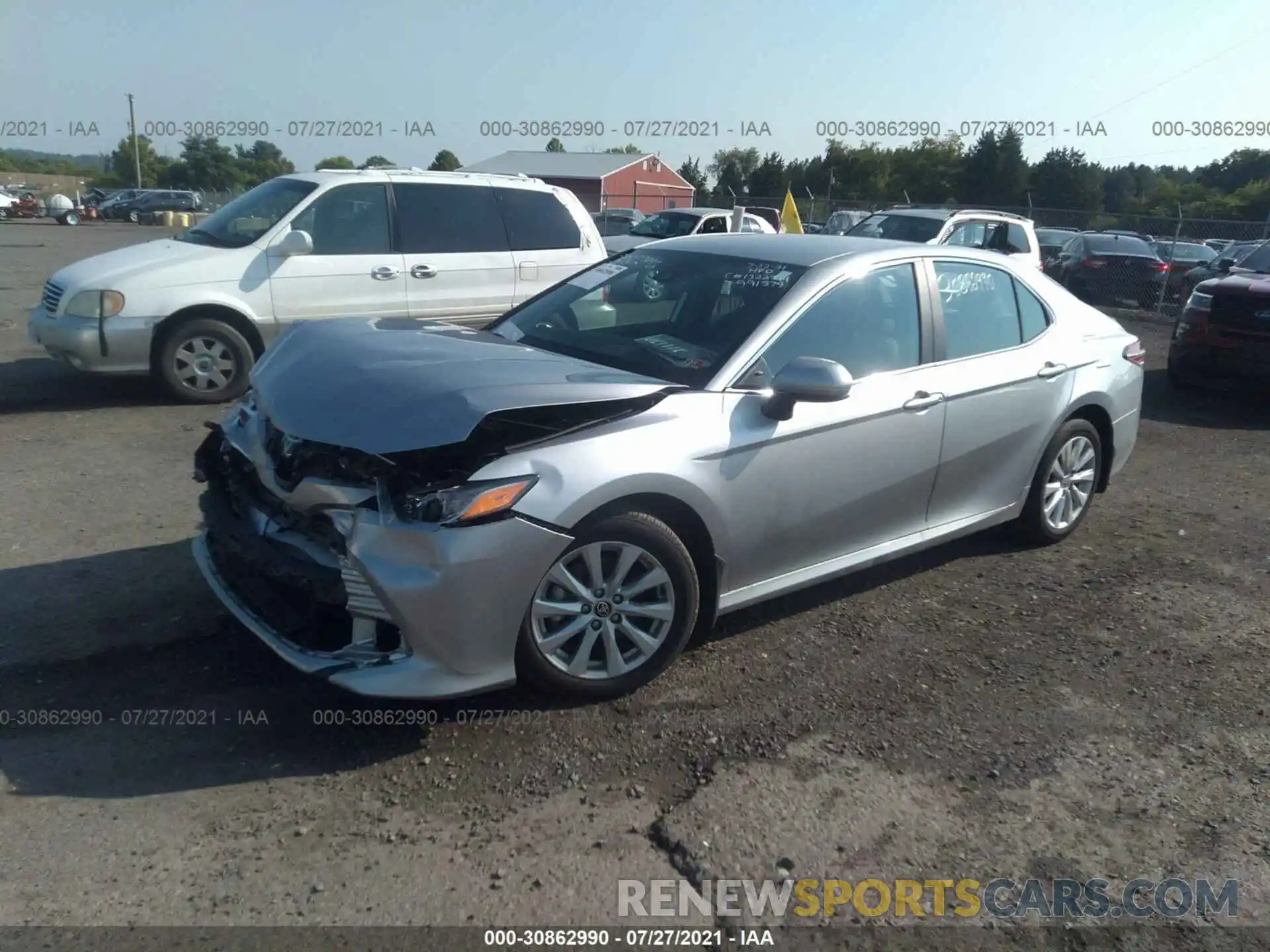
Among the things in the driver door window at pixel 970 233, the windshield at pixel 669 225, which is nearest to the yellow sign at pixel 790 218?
the windshield at pixel 669 225

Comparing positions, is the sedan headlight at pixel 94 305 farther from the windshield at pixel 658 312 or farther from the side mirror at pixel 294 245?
the windshield at pixel 658 312

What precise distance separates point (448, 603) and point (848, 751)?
150 centimetres

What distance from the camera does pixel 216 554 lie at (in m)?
4.05

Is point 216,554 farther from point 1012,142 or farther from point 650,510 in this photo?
point 1012,142

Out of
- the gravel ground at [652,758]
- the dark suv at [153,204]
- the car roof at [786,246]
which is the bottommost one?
the gravel ground at [652,758]

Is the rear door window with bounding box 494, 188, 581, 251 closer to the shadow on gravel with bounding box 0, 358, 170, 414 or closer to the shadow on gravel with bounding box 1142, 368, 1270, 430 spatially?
the shadow on gravel with bounding box 0, 358, 170, 414

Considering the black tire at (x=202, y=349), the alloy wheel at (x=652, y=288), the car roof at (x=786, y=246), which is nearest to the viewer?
→ the car roof at (x=786, y=246)

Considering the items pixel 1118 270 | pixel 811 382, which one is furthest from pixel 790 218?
pixel 811 382

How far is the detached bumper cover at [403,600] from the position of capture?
10.8 feet

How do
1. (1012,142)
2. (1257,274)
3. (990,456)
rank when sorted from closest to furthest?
(990,456) < (1257,274) < (1012,142)

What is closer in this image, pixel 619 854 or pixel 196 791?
pixel 619 854

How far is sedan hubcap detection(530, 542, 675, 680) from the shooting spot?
11.7 feet

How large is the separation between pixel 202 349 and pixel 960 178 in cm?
5397

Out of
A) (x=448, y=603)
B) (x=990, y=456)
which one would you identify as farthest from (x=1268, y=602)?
(x=448, y=603)
